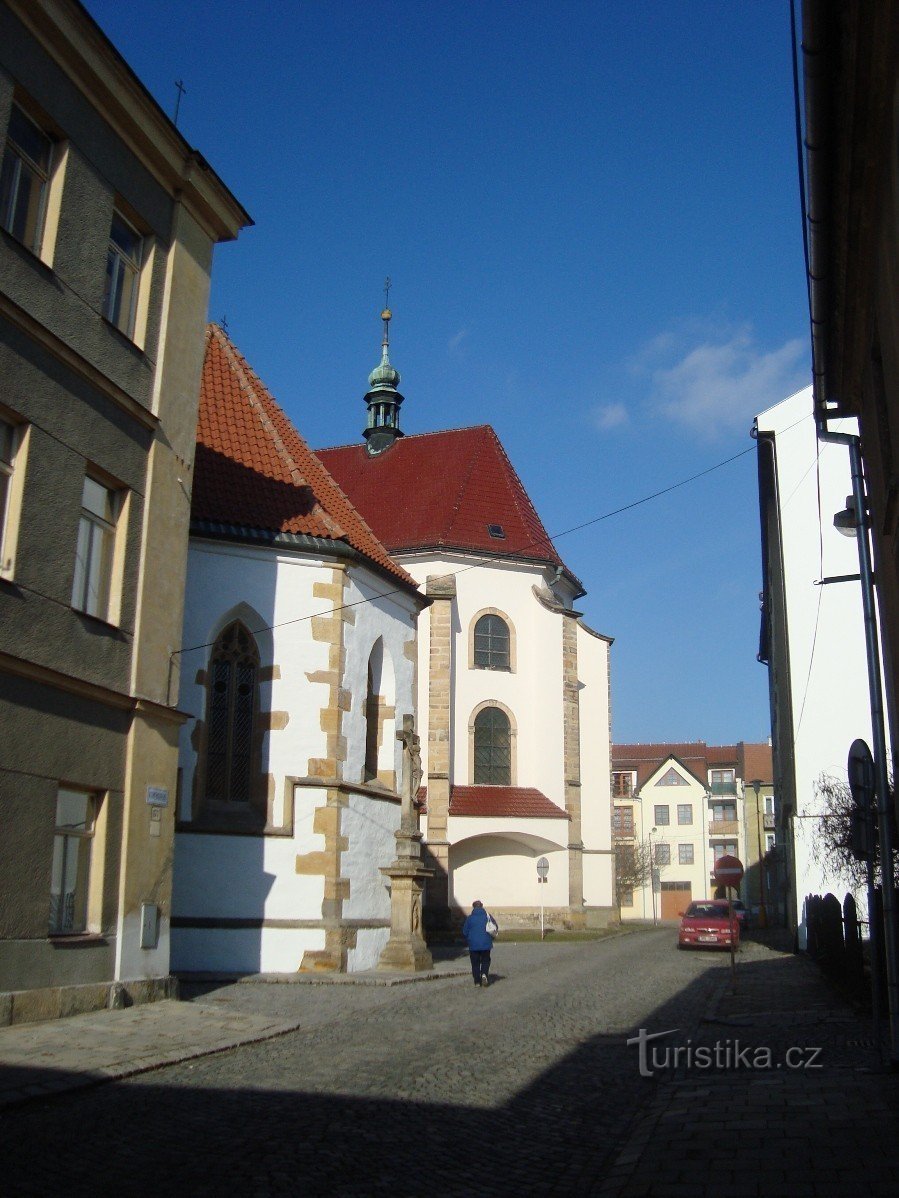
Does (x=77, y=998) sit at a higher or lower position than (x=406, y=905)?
lower

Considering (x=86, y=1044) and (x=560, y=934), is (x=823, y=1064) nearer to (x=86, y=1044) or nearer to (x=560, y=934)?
(x=86, y=1044)

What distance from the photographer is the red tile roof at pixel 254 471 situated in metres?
18.8

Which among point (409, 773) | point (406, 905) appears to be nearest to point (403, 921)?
point (406, 905)

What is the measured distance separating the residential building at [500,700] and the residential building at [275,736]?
12570 millimetres

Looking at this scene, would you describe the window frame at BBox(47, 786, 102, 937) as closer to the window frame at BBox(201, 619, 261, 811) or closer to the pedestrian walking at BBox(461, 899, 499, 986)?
the window frame at BBox(201, 619, 261, 811)

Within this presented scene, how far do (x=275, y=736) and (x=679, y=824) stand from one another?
57.0m

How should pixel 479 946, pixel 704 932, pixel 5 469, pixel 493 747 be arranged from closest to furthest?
pixel 5 469 → pixel 479 946 → pixel 704 932 → pixel 493 747

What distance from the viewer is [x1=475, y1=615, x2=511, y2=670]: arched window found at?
34.6m

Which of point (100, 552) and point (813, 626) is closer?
point (100, 552)

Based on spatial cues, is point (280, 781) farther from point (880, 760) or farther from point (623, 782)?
point (623, 782)

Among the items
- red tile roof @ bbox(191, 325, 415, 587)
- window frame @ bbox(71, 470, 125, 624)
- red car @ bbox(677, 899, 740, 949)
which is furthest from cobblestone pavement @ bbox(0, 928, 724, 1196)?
red car @ bbox(677, 899, 740, 949)

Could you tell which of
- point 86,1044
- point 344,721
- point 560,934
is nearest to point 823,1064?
point 86,1044

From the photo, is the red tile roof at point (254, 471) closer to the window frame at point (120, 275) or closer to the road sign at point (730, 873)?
the window frame at point (120, 275)

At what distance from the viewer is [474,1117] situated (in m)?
7.39
